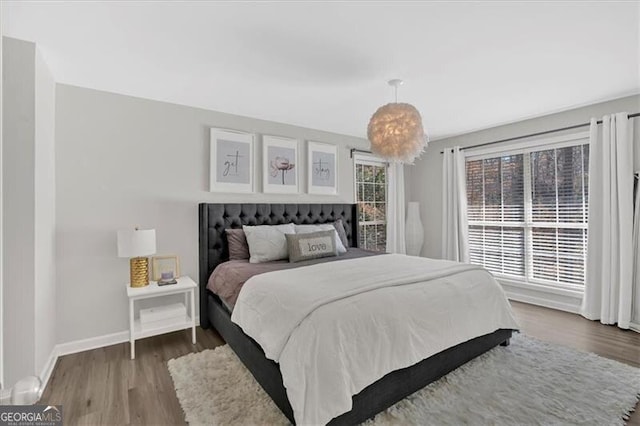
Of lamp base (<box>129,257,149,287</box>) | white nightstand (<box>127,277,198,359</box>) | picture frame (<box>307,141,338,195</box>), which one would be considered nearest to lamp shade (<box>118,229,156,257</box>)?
lamp base (<box>129,257,149,287</box>)

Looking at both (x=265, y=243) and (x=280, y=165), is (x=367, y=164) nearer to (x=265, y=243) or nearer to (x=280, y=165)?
(x=280, y=165)

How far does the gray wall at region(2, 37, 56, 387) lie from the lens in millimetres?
2088

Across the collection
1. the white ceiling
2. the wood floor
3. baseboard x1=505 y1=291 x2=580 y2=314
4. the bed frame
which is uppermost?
the white ceiling

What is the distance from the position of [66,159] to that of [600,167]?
5386 mm

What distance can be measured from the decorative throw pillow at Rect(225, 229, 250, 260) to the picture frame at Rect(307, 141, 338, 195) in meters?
1.29

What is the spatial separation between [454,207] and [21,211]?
4.86m

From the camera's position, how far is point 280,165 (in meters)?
3.99

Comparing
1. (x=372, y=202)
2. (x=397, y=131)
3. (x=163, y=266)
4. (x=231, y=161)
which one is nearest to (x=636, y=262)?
(x=397, y=131)

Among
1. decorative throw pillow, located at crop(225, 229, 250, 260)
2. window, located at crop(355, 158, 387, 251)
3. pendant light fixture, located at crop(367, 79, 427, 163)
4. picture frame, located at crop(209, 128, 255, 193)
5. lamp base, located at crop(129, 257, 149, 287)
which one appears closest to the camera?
pendant light fixture, located at crop(367, 79, 427, 163)

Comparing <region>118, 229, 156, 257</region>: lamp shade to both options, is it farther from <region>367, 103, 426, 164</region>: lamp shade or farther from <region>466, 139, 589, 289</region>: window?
<region>466, 139, 589, 289</region>: window

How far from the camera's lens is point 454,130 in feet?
15.0

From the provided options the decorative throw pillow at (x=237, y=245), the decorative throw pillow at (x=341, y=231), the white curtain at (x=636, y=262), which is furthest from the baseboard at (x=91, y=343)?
the white curtain at (x=636, y=262)

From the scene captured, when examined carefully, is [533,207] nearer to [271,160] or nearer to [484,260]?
[484,260]

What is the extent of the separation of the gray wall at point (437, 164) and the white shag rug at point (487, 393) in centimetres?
266
